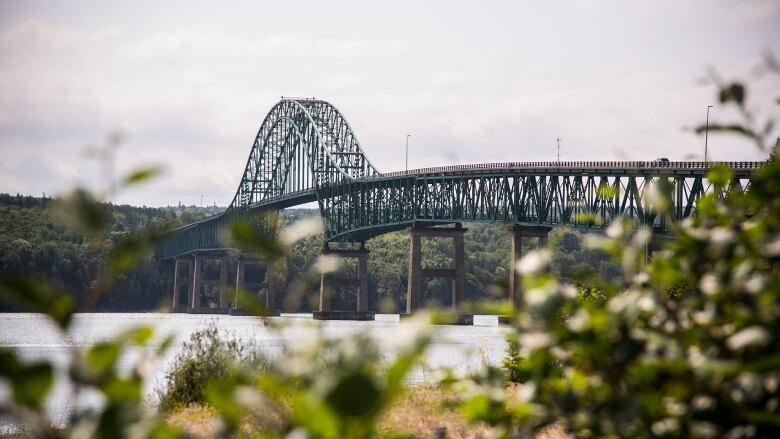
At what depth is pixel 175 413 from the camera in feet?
65.7

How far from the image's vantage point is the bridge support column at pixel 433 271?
11238 cm

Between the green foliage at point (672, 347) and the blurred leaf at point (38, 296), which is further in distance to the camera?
the green foliage at point (672, 347)

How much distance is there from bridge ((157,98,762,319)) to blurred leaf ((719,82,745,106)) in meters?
37.8

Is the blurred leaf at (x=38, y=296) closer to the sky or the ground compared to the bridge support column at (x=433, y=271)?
closer to the ground

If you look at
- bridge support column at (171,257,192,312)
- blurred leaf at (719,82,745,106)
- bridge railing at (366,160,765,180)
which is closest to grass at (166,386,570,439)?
blurred leaf at (719,82,745,106)

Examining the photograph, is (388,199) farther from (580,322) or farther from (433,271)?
(580,322)

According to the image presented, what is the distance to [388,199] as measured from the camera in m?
130

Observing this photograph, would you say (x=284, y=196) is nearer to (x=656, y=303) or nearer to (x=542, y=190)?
(x=542, y=190)

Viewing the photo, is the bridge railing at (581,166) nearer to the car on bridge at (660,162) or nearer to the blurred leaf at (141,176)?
the car on bridge at (660,162)

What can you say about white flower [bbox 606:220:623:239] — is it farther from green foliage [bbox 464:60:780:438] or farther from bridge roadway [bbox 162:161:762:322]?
bridge roadway [bbox 162:161:762:322]

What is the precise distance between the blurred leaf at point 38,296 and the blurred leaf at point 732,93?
252 centimetres

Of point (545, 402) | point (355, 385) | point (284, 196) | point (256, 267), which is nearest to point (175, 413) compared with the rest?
point (545, 402)

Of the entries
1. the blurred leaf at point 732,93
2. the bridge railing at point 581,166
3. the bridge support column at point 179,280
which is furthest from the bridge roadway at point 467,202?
the blurred leaf at point 732,93

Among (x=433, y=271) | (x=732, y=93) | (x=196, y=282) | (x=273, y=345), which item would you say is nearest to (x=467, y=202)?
(x=433, y=271)
